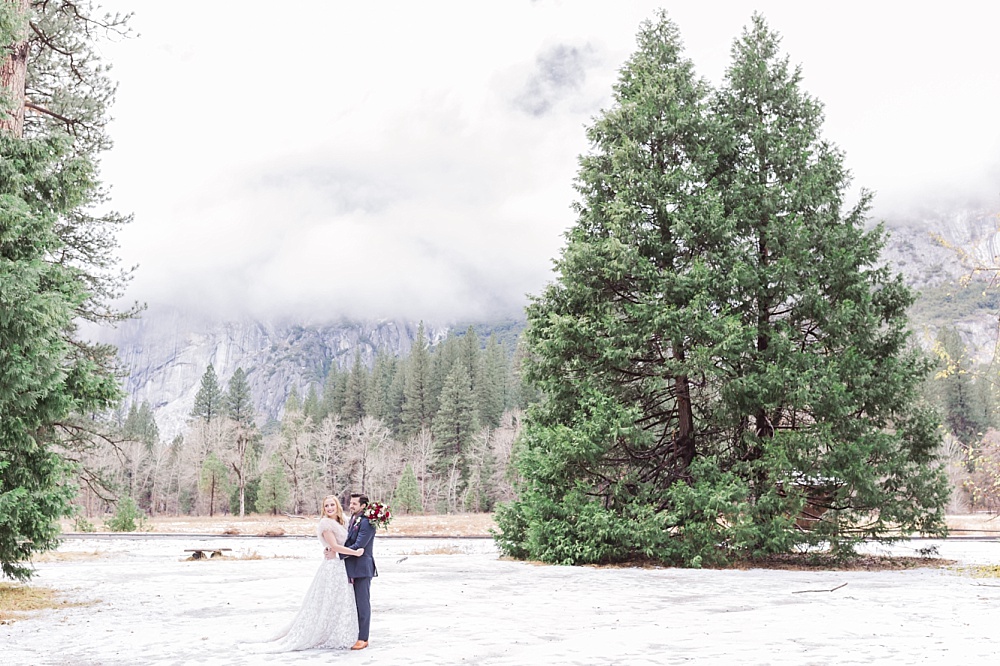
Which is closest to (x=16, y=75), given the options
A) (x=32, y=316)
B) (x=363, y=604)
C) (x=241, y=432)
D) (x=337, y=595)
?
(x=32, y=316)

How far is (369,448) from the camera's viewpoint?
85.6m

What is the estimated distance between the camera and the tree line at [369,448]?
76.0m

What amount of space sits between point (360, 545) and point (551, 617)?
3029 mm

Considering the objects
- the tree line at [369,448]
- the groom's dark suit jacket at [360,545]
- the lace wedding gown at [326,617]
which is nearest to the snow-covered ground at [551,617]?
the lace wedding gown at [326,617]

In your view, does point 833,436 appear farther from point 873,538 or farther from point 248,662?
point 248,662

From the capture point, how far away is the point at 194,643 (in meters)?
8.70

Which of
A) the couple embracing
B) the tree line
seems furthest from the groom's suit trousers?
the tree line

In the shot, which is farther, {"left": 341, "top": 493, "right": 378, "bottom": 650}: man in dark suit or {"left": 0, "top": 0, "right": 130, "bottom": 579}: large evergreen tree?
{"left": 0, "top": 0, "right": 130, "bottom": 579}: large evergreen tree

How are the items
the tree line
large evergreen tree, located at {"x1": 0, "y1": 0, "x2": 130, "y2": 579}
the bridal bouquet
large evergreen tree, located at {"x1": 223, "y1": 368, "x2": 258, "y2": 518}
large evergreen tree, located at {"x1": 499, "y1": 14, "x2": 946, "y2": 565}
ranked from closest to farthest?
1. the bridal bouquet
2. large evergreen tree, located at {"x1": 0, "y1": 0, "x2": 130, "y2": 579}
3. large evergreen tree, located at {"x1": 499, "y1": 14, "x2": 946, "y2": 565}
4. the tree line
5. large evergreen tree, located at {"x1": 223, "y1": 368, "x2": 258, "y2": 518}

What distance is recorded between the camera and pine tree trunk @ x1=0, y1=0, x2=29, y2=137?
1219 centimetres

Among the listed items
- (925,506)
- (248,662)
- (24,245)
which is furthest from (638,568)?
(24,245)

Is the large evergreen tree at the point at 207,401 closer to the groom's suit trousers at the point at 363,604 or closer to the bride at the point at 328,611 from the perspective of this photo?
the bride at the point at 328,611

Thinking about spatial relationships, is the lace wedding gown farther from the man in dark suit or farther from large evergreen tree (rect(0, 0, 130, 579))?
large evergreen tree (rect(0, 0, 130, 579))

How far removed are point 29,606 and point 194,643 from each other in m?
4.84
